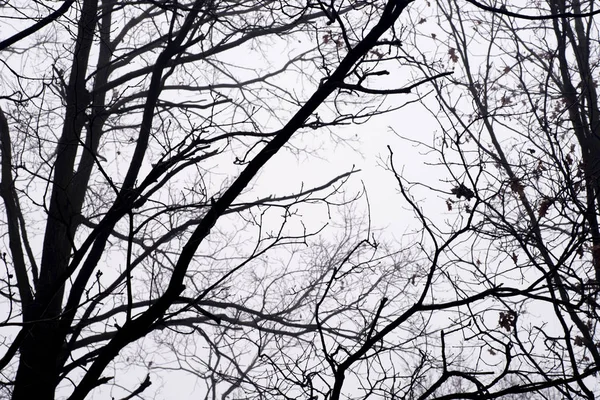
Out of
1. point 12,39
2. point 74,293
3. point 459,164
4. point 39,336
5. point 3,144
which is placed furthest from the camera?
point 3,144

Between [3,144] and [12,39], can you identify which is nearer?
[12,39]

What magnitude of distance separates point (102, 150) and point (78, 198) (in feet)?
3.26

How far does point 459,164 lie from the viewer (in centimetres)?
479

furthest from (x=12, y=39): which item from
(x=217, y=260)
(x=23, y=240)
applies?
(x=217, y=260)

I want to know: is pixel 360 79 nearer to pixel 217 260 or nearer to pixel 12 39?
pixel 12 39

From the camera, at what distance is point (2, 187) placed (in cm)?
621

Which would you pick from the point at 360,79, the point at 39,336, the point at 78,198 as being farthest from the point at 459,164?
the point at 78,198

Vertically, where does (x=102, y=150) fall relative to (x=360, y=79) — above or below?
above

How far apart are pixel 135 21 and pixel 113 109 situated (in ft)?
5.48

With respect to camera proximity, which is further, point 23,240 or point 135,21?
point 135,21

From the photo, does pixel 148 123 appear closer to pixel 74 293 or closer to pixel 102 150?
pixel 74 293

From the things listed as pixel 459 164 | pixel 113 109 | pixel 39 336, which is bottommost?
pixel 39 336

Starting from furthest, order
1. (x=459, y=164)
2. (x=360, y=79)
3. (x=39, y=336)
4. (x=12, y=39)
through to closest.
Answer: (x=459, y=164) < (x=39, y=336) < (x=12, y=39) < (x=360, y=79)

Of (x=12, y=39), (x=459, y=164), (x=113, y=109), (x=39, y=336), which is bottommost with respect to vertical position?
(x=39, y=336)
